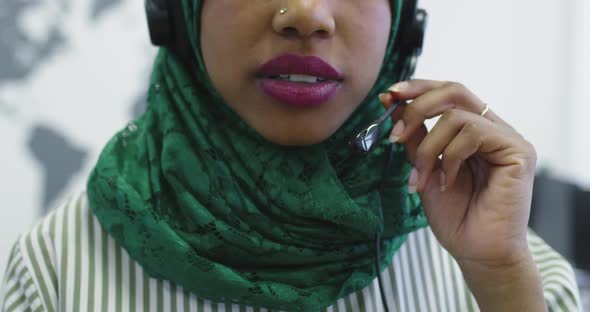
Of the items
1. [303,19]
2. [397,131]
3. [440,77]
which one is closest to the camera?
[303,19]

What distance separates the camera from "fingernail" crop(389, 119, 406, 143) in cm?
76

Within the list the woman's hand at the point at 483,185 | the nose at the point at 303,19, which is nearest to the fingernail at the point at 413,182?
the woman's hand at the point at 483,185

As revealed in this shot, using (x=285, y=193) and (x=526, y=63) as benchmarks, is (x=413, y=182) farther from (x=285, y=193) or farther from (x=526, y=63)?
(x=526, y=63)

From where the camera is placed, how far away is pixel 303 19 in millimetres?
661

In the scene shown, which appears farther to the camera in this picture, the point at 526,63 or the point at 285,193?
the point at 526,63

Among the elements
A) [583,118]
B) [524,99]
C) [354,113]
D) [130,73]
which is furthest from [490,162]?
[583,118]

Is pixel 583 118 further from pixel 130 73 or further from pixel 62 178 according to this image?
pixel 62 178

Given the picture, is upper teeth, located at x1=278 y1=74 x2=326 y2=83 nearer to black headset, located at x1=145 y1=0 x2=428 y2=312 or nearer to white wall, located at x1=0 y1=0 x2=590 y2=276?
black headset, located at x1=145 y1=0 x2=428 y2=312

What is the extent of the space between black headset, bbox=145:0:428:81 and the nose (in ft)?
0.60

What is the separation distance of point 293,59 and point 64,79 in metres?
1.07

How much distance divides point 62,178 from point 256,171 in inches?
39.0

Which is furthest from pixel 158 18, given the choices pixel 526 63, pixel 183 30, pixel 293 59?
pixel 526 63

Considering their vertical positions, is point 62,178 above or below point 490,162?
above

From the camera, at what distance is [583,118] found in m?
2.15
